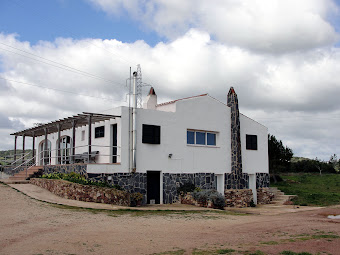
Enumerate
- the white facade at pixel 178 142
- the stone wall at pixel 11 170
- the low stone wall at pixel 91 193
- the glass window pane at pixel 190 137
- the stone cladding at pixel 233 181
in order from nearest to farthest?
the low stone wall at pixel 91 193, the white facade at pixel 178 142, the glass window pane at pixel 190 137, the stone cladding at pixel 233 181, the stone wall at pixel 11 170

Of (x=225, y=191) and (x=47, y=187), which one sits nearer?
(x=47, y=187)

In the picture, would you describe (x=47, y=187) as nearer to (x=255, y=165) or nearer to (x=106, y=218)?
(x=106, y=218)

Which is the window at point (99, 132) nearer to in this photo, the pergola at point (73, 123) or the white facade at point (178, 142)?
the white facade at point (178, 142)

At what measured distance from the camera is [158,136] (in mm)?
21547

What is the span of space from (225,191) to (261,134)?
6.15m

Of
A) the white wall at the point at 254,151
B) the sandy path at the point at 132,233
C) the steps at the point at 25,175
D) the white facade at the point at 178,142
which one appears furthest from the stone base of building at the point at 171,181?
the sandy path at the point at 132,233

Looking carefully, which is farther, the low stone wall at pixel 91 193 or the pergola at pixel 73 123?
the pergola at pixel 73 123

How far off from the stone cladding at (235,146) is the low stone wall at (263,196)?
6.67 feet

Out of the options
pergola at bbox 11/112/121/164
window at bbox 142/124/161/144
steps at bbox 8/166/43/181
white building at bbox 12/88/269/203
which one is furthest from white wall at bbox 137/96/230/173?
steps at bbox 8/166/43/181

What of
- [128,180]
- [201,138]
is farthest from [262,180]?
[128,180]

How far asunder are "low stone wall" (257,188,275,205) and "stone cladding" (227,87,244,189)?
2034mm

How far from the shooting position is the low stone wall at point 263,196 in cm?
2656

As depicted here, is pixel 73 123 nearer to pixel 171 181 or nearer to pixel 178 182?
pixel 171 181

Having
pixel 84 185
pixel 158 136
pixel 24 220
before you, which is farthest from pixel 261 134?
pixel 24 220
